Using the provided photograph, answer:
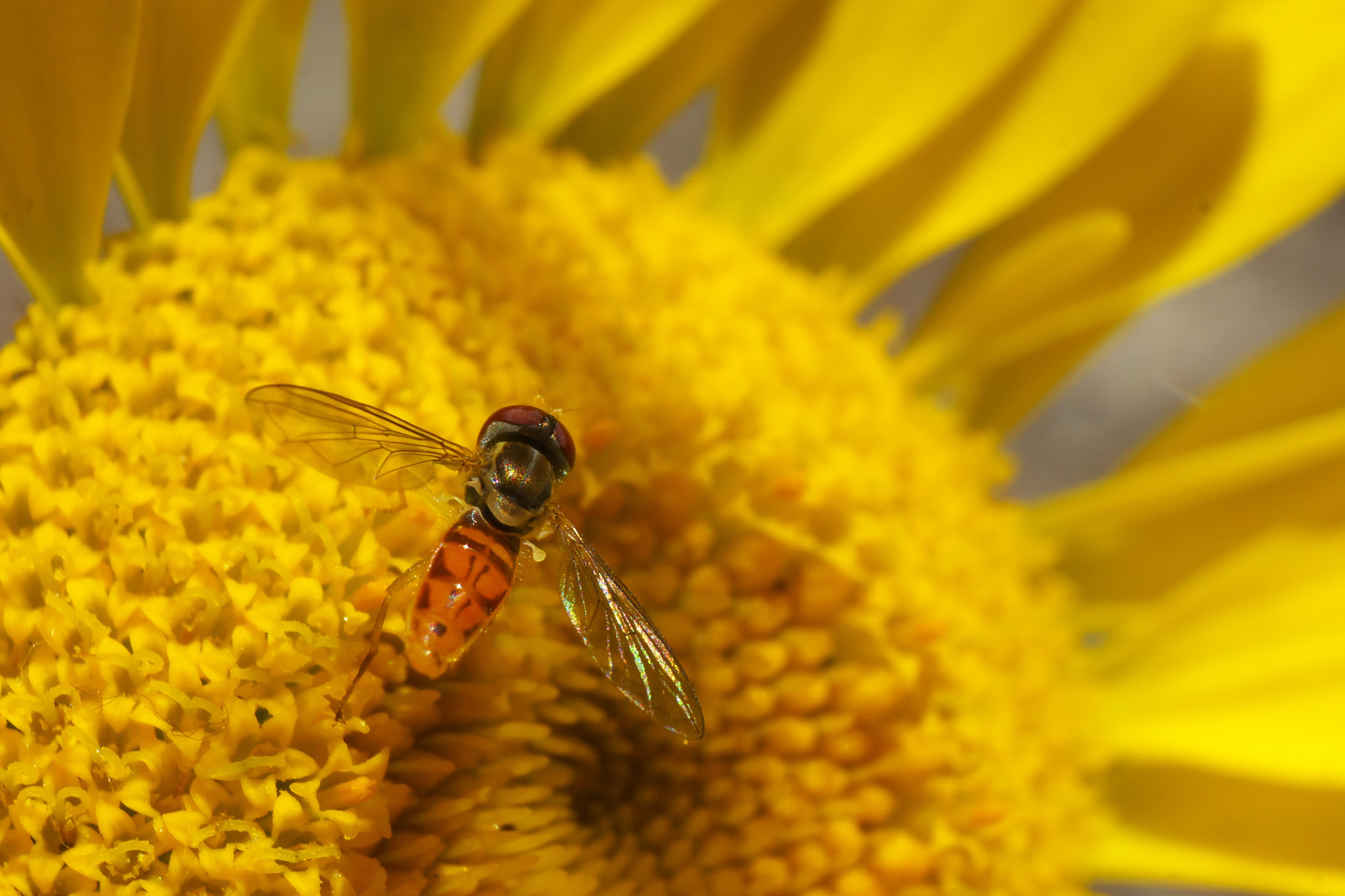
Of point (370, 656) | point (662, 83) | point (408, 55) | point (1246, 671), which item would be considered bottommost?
point (370, 656)

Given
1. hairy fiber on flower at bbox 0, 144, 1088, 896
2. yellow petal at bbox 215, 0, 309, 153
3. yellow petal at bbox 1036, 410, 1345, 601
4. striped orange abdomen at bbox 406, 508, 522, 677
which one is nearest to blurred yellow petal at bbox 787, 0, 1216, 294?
hairy fiber on flower at bbox 0, 144, 1088, 896

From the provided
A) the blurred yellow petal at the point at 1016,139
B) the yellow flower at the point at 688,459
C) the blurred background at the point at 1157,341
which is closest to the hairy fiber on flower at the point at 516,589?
the yellow flower at the point at 688,459

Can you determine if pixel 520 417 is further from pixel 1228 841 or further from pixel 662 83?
pixel 1228 841

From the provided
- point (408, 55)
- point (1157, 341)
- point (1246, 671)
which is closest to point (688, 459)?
point (408, 55)

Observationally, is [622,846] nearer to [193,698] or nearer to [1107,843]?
[193,698]

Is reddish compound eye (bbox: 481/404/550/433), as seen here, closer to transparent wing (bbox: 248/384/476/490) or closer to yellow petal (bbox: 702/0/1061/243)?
transparent wing (bbox: 248/384/476/490)

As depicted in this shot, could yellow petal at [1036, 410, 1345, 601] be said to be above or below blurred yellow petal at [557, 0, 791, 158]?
below
